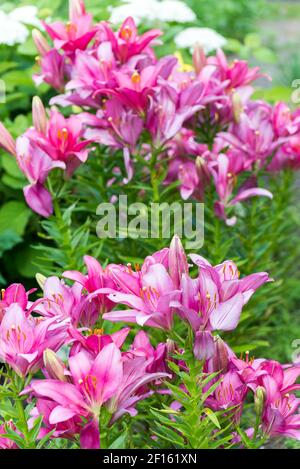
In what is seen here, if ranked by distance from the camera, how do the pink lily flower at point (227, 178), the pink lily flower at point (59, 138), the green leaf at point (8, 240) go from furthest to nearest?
the green leaf at point (8, 240)
the pink lily flower at point (227, 178)
the pink lily flower at point (59, 138)

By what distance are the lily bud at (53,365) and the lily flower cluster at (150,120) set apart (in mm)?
635

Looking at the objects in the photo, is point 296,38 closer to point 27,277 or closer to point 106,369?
point 27,277

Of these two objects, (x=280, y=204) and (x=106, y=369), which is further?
(x=280, y=204)

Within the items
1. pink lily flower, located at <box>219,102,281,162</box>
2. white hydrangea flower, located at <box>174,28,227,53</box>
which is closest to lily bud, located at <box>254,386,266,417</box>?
pink lily flower, located at <box>219,102,281,162</box>

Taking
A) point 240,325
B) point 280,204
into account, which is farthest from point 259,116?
point 240,325

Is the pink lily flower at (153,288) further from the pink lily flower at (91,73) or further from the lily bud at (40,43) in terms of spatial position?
the lily bud at (40,43)

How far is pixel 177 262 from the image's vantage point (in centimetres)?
128

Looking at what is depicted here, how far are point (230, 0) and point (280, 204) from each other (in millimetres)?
4609

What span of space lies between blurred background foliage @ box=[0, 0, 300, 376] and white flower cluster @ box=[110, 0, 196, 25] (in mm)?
58

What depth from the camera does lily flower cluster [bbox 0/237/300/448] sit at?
1.22 meters

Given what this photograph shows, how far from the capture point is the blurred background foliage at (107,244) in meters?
2.08

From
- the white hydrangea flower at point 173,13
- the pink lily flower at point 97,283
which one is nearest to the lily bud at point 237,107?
the pink lily flower at point 97,283

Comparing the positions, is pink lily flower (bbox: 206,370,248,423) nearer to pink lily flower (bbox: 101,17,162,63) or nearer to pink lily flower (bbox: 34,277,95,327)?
pink lily flower (bbox: 34,277,95,327)

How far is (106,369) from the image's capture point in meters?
1.22
